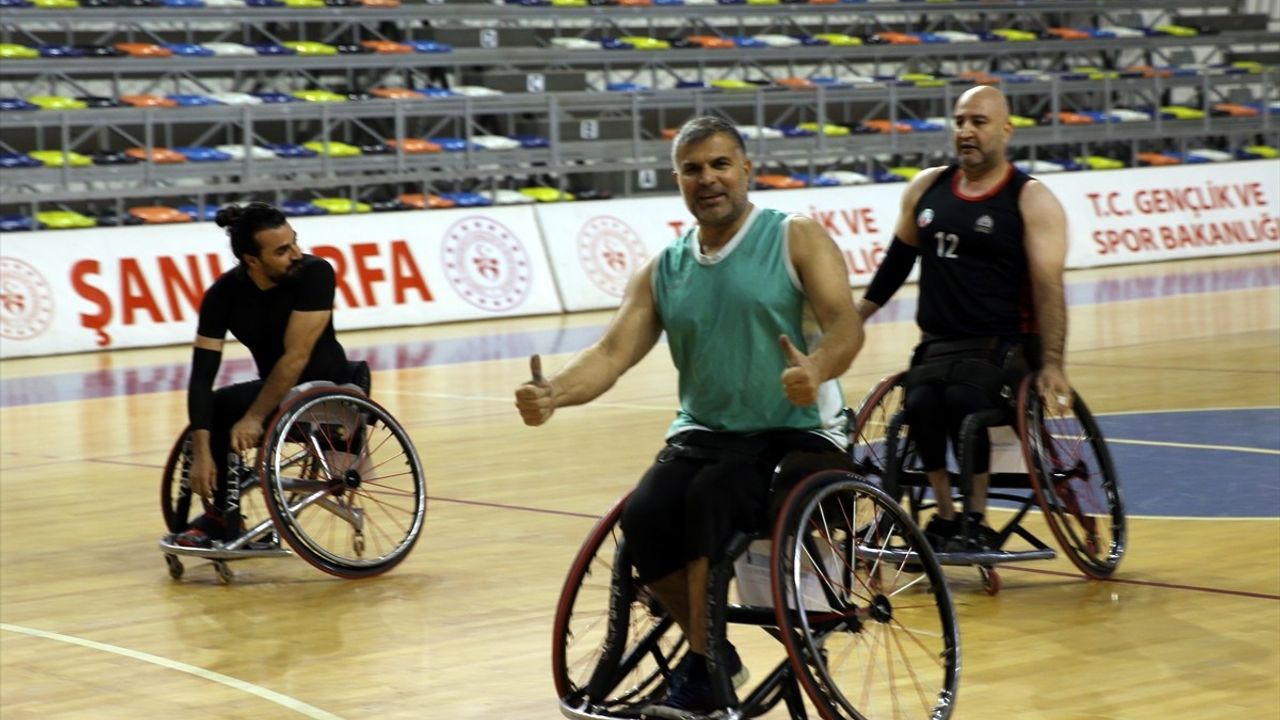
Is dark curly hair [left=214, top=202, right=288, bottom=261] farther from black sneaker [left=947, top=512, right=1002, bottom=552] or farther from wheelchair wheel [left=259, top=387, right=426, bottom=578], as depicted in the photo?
black sneaker [left=947, top=512, right=1002, bottom=552]

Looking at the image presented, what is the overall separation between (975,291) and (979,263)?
9 cm

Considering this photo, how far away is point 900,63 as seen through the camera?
25766 mm

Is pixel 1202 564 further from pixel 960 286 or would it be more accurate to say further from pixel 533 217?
pixel 533 217

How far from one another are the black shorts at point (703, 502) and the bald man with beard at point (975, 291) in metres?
1.88

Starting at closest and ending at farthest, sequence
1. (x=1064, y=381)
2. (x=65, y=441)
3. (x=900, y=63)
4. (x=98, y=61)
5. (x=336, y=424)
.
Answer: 1. (x=1064, y=381)
2. (x=336, y=424)
3. (x=65, y=441)
4. (x=98, y=61)
5. (x=900, y=63)

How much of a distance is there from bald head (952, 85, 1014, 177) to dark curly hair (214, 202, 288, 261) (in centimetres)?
241

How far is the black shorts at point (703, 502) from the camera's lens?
4258 millimetres

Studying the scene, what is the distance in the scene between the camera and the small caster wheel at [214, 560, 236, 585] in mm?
7074

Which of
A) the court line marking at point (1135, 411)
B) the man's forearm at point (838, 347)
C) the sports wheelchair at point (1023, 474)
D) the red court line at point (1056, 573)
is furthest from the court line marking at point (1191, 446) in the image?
the man's forearm at point (838, 347)

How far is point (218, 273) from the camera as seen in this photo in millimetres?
15867

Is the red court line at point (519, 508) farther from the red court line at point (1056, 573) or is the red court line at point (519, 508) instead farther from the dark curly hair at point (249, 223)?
the dark curly hair at point (249, 223)

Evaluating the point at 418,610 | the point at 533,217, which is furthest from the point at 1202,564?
the point at 533,217

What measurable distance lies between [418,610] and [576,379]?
212 cm

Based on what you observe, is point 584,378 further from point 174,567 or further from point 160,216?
point 160,216
